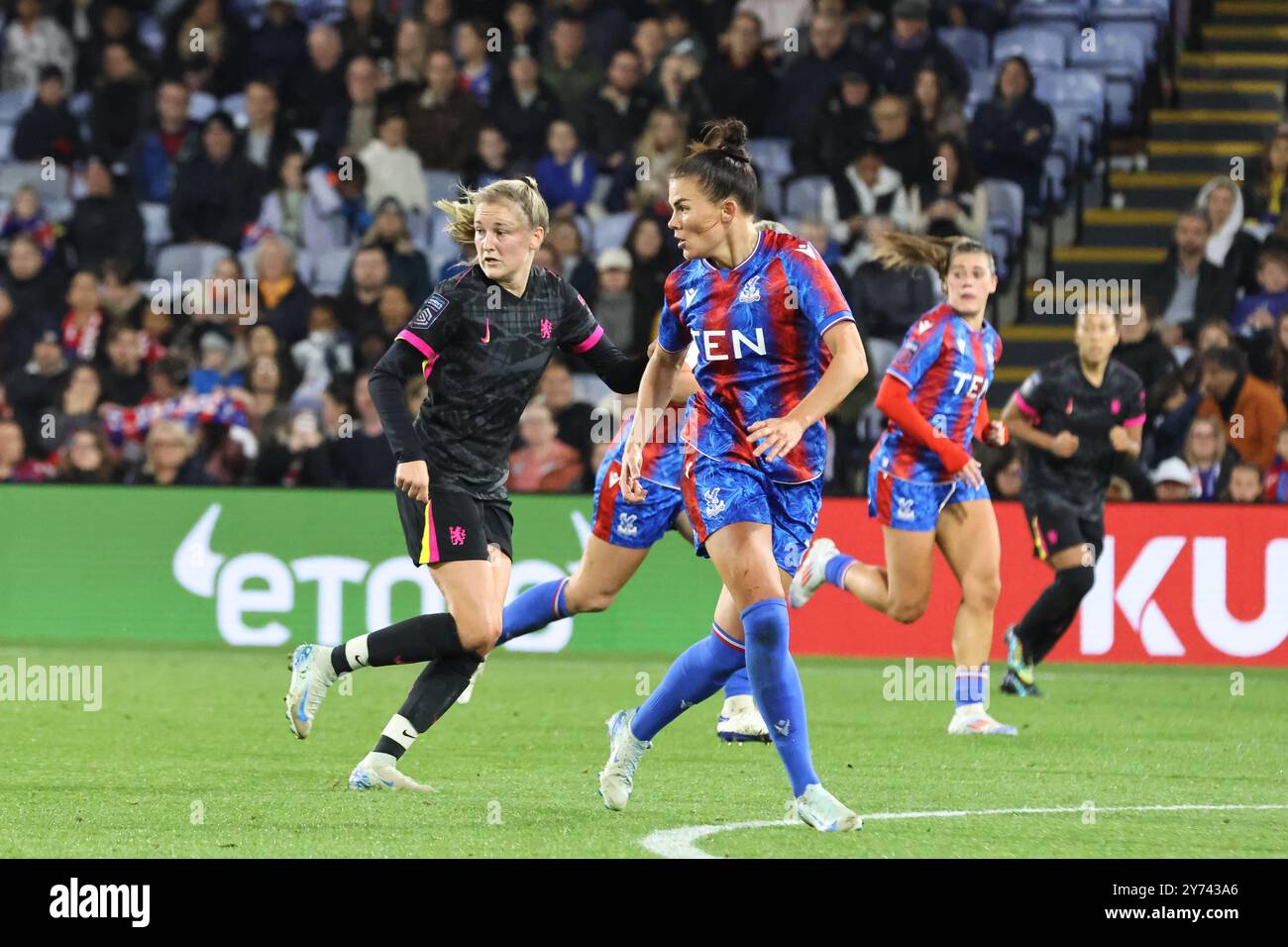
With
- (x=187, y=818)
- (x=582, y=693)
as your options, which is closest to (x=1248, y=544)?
(x=582, y=693)

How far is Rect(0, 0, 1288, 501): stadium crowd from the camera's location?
1521cm

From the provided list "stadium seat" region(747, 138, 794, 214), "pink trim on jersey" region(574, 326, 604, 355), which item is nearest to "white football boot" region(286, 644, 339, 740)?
"pink trim on jersey" region(574, 326, 604, 355)

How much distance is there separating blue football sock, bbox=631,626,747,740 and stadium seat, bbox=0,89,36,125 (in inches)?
572

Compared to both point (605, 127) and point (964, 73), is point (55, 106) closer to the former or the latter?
point (605, 127)

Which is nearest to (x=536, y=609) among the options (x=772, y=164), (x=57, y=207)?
(x=772, y=164)

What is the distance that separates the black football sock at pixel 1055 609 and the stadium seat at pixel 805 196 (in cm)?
552

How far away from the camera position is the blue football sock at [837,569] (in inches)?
431

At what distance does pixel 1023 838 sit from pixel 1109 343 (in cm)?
612

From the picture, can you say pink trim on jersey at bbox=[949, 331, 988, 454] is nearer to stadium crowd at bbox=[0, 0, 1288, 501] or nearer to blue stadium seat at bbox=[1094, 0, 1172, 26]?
stadium crowd at bbox=[0, 0, 1288, 501]

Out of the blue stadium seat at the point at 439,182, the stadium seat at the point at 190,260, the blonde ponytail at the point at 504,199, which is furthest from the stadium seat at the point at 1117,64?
the blonde ponytail at the point at 504,199

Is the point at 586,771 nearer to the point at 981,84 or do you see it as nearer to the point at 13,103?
the point at 981,84

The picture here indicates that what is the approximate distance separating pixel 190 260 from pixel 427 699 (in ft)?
35.6

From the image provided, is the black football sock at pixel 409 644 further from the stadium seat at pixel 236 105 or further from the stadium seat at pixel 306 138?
the stadium seat at pixel 236 105

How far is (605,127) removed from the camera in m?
Result: 17.9
